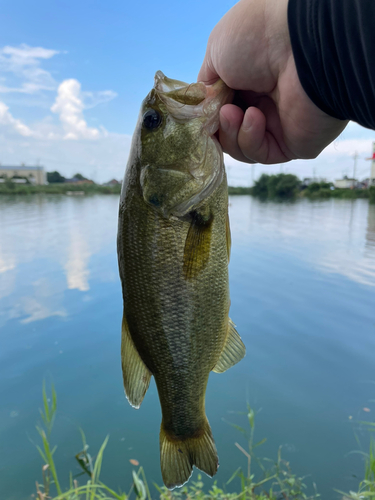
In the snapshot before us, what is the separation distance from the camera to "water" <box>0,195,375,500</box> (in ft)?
15.2

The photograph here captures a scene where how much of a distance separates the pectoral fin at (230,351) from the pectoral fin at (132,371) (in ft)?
1.13

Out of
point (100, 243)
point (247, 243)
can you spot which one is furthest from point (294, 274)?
point (100, 243)

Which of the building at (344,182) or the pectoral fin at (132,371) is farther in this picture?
the building at (344,182)

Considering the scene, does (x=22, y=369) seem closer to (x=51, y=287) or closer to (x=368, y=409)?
(x=51, y=287)

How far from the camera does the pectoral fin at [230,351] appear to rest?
1602mm

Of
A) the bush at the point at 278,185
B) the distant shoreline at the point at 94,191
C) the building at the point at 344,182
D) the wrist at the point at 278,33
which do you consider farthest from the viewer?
the building at the point at 344,182

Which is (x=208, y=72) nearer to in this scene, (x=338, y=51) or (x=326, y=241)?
(x=338, y=51)

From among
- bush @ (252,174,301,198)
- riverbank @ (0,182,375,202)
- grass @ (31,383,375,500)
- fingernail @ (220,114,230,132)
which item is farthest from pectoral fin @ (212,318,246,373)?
bush @ (252,174,301,198)

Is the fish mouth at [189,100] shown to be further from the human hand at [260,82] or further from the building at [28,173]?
the building at [28,173]

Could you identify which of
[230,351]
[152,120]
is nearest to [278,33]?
[152,120]

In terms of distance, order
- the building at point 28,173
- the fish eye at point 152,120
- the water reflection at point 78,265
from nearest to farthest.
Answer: the fish eye at point 152,120 → the water reflection at point 78,265 → the building at point 28,173

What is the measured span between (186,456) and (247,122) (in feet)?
5.22

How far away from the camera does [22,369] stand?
6.66m

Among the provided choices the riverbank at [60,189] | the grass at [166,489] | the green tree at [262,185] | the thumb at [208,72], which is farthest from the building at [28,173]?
the thumb at [208,72]
